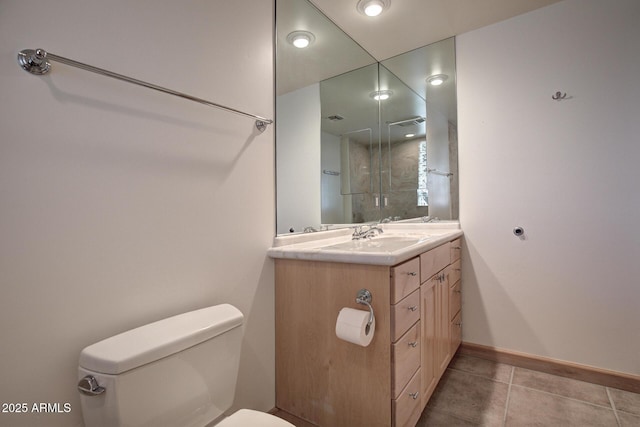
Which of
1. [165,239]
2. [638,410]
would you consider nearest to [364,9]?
[165,239]

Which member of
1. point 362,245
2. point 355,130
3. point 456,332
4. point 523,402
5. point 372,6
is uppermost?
point 372,6

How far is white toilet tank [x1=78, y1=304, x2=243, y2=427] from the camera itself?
77 cm

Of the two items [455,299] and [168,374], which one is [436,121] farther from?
[168,374]

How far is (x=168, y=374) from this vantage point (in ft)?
2.82

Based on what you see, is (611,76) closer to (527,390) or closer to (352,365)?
(527,390)

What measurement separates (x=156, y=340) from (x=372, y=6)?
78.9 inches

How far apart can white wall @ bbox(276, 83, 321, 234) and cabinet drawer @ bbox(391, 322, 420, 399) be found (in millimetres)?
774

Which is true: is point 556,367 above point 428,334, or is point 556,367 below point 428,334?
below

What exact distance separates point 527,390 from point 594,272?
793mm

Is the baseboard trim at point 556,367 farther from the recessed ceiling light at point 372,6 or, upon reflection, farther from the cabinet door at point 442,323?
the recessed ceiling light at point 372,6

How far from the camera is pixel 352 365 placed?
1251mm

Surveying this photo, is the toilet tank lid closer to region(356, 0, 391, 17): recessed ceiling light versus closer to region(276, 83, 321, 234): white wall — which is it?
region(276, 83, 321, 234): white wall

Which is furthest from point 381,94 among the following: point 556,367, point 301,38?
point 556,367

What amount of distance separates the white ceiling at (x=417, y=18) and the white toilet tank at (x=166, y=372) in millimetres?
1834
